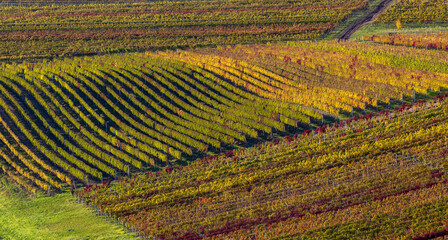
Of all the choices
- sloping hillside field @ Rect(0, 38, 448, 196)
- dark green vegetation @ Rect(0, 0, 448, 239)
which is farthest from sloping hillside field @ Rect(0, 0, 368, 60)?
sloping hillside field @ Rect(0, 38, 448, 196)

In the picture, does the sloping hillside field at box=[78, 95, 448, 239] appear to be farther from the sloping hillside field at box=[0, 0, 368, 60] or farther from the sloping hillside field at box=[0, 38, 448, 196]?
the sloping hillside field at box=[0, 0, 368, 60]

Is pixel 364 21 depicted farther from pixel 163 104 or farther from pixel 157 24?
pixel 163 104

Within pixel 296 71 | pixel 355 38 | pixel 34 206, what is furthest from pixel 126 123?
pixel 355 38

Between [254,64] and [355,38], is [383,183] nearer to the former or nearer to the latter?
[254,64]

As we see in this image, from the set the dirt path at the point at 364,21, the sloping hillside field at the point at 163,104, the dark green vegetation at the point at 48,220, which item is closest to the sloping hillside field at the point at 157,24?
the dirt path at the point at 364,21

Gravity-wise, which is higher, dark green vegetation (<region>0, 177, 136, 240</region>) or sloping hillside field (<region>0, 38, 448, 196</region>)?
sloping hillside field (<region>0, 38, 448, 196</region>)

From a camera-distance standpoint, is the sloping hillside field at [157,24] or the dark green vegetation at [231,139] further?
the sloping hillside field at [157,24]

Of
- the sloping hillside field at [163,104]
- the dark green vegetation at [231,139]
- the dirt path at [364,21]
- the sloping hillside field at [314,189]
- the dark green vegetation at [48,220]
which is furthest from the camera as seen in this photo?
the dirt path at [364,21]

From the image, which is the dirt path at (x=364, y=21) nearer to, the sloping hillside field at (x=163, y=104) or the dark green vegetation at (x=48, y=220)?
the sloping hillside field at (x=163, y=104)
